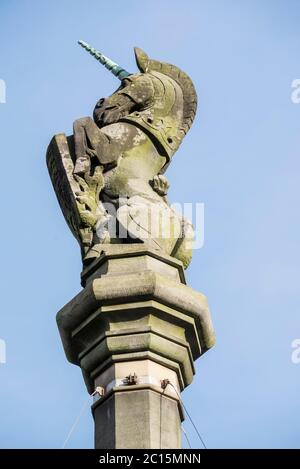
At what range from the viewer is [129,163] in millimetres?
15141

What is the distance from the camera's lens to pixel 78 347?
13.8m

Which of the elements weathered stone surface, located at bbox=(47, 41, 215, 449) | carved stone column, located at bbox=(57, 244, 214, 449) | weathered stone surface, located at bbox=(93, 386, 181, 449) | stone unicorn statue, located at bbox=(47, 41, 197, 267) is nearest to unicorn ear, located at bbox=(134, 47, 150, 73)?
stone unicorn statue, located at bbox=(47, 41, 197, 267)

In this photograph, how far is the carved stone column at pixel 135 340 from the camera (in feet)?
42.6

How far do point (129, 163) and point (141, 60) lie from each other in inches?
61.2

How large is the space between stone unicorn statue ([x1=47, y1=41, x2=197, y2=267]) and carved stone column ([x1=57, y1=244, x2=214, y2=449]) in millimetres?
467

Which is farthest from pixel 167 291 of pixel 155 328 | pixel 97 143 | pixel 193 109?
pixel 193 109

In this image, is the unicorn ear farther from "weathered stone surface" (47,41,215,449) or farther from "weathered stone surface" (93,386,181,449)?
"weathered stone surface" (93,386,181,449)

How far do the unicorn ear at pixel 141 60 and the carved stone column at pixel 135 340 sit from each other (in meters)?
2.84

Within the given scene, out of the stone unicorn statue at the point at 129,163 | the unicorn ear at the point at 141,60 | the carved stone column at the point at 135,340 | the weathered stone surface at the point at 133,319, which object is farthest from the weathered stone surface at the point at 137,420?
the unicorn ear at the point at 141,60

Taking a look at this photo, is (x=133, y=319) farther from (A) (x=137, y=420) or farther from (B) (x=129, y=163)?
(B) (x=129, y=163)

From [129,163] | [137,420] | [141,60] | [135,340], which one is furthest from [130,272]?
[141,60]

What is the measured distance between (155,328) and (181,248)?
1.27 m

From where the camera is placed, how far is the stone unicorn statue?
1441cm
